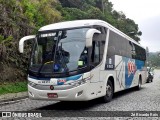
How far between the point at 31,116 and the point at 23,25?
11.9 meters

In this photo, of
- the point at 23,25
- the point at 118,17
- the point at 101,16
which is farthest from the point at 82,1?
the point at 23,25

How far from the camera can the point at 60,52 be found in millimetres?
9766

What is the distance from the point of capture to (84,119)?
8.03 m

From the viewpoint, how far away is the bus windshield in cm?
949

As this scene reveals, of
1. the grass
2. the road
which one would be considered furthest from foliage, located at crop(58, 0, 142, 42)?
the road

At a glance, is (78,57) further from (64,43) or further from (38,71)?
(38,71)

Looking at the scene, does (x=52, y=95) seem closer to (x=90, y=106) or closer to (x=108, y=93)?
(x=90, y=106)

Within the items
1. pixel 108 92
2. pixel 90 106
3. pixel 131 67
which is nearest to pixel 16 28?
pixel 131 67

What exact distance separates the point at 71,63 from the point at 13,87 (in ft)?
24.2

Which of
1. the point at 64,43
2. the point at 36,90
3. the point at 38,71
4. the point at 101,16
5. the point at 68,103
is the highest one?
the point at 101,16

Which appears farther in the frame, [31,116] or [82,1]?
[82,1]

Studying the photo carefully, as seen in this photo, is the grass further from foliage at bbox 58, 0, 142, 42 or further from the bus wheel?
foliage at bbox 58, 0, 142, 42

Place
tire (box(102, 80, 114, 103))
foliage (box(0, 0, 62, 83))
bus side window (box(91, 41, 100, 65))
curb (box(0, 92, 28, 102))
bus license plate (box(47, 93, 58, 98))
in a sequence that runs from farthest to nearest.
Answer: foliage (box(0, 0, 62, 83)) < curb (box(0, 92, 28, 102)) < tire (box(102, 80, 114, 103)) < bus side window (box(91, 41, 100, 65)) < bus license plate (box(47, 93, 58, 98))

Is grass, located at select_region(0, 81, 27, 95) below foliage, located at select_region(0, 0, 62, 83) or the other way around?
below
